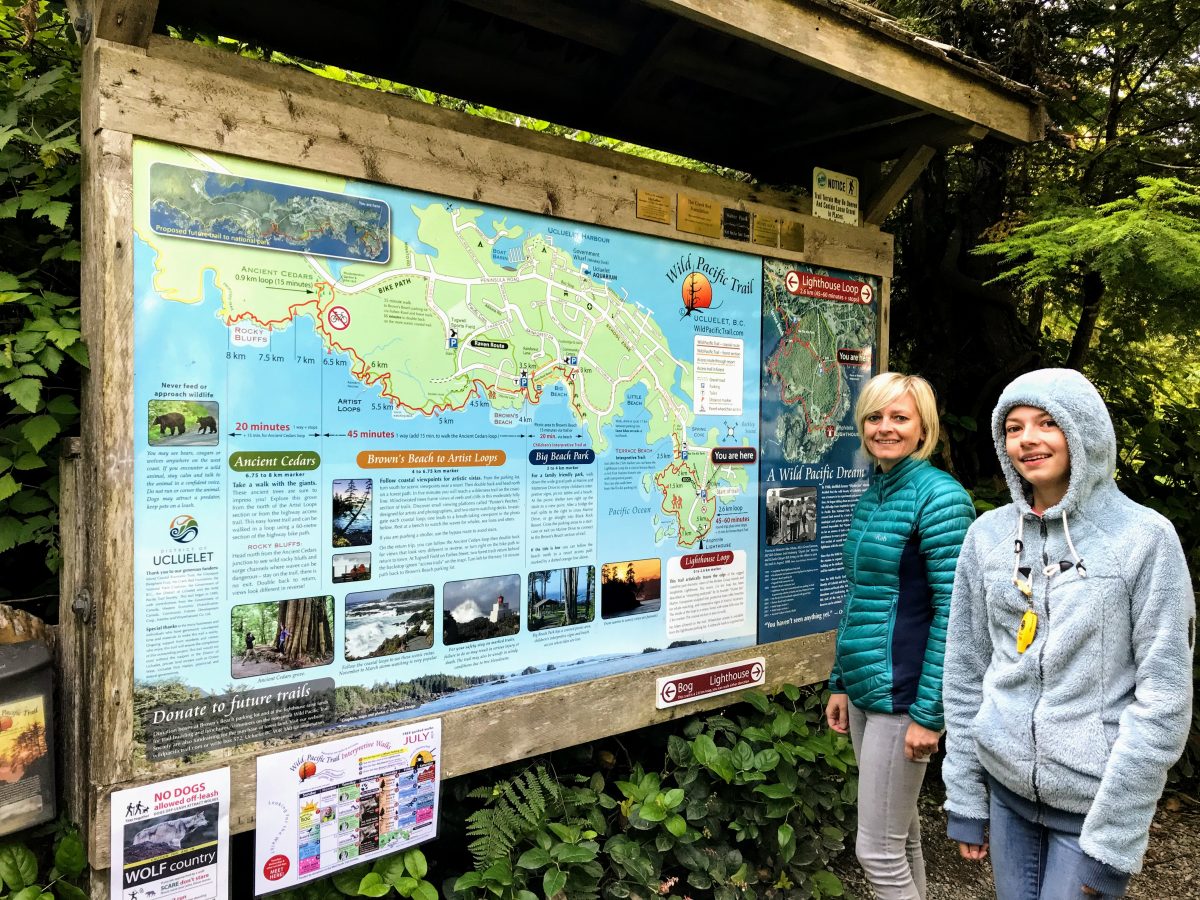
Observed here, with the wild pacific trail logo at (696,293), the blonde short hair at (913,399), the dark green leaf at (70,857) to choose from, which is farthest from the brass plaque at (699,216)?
the dark green leaf at (70,857)

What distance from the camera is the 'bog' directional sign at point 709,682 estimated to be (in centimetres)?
322

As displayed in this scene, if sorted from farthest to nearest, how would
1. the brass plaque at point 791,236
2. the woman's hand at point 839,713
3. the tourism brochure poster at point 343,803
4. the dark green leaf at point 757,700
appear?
the brass plaque at point 791,236 < the dark green leaf at point 757,700 < the woman's hand at point 839,713 < the tourism brochure poster at point 343,803

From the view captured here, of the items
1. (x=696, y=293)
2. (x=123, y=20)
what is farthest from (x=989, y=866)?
(x=123, y=20)

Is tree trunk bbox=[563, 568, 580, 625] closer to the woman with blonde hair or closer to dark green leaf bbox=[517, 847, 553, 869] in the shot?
dark green leaf bbox=[517, 847, 553, 869]

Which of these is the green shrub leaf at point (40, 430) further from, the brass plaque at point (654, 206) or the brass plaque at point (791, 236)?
the brass plaque at point (791, 236)

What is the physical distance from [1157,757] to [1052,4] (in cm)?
554

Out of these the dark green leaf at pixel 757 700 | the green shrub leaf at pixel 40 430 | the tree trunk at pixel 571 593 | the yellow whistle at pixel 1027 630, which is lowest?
the dark green leaf at pixel 757 700

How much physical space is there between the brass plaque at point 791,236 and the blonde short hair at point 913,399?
1.22 meters

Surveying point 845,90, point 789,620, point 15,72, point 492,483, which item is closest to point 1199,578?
point 789,620

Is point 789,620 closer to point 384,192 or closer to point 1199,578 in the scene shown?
point 384,192

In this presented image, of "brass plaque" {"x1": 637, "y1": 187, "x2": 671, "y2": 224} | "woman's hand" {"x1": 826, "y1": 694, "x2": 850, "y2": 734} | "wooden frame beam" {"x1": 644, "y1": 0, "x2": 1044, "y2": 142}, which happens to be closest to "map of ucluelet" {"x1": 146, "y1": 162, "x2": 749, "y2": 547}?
"brass plaque" {"x1": 637, "y1": 187, "x2": 671, "y2": 224}

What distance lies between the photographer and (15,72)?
8.23 feet

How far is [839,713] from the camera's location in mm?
2885

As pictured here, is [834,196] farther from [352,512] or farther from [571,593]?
[352,512]
